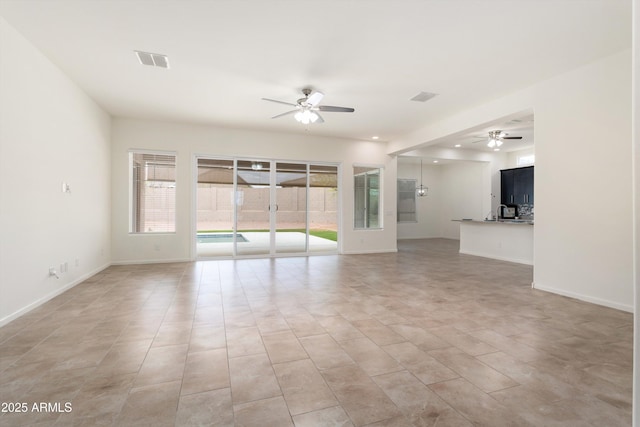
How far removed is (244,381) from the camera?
1.97 meters

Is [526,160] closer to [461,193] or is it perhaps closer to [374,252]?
[461,193]

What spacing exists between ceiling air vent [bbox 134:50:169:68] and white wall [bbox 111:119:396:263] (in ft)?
9.16

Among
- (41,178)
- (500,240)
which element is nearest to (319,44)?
(41,178)

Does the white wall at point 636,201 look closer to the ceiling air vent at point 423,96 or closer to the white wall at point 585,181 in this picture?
the white wall at point 585,181

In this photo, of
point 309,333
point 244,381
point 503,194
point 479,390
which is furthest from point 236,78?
point 503,194

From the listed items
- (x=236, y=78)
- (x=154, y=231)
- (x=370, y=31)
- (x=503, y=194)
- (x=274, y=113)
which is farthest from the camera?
(x=503, y=194)

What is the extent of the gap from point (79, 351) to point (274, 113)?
15.1 feet

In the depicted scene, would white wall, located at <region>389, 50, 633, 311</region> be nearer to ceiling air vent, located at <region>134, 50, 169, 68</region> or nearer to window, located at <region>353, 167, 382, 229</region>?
window, located at <region>353, 167, 382, 229</region>

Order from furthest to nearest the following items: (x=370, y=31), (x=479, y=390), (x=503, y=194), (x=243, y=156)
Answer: (x=503, y=194), (x=243, y=156), (x=370, y=31), (x=479, y=390)

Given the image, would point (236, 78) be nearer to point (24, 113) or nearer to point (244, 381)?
point (24, 113)

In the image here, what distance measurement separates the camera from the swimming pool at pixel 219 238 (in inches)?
278

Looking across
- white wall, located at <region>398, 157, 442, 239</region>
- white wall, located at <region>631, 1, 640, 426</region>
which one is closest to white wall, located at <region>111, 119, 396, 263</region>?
white wall, located at <region>398, 157, 442, 239</region>

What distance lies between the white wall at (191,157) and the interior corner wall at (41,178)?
2.98ft

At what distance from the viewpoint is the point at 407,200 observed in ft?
38.2
